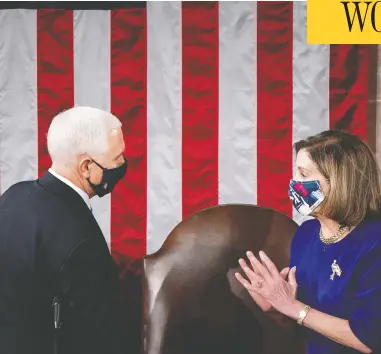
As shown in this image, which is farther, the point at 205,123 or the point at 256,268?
the point at 205,123

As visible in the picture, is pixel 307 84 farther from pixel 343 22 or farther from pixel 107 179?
pixel 107 179

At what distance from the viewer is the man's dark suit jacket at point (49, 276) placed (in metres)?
1.47

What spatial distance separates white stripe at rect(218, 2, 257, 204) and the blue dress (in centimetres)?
87

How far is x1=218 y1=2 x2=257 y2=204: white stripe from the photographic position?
2699 mm

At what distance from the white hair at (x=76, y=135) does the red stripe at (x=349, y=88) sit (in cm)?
136

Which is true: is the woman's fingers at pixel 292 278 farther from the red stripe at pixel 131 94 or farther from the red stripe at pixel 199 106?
the red stripe at pixel 131 94

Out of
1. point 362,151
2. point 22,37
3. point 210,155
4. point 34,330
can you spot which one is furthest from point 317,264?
point 22,37

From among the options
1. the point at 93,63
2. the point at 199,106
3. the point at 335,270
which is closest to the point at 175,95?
the point at 199,106

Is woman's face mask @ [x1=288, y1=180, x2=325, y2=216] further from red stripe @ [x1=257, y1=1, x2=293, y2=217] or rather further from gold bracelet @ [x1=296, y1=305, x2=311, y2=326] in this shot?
red stripe @ [x1=257, y1=1, x2=293, y2=217]

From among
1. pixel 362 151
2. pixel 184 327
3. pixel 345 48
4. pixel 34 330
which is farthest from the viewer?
pixel 345 48

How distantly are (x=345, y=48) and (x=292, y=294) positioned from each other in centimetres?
133

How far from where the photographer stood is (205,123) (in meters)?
2.71

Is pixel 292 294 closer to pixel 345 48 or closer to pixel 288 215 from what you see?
pixel 288 215

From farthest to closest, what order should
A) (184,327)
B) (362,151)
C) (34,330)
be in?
(184,327), (362,151), (34,330)
